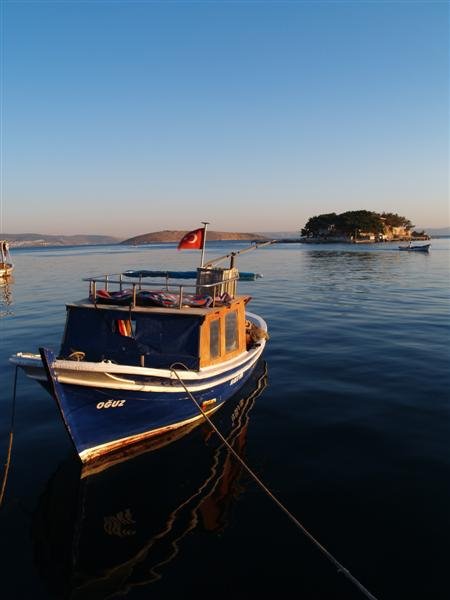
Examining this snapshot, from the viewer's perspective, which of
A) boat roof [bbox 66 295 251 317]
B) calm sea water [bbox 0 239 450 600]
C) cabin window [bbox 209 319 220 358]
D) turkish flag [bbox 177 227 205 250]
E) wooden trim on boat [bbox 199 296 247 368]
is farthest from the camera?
turkish flag [bbox 177 227 205 250]

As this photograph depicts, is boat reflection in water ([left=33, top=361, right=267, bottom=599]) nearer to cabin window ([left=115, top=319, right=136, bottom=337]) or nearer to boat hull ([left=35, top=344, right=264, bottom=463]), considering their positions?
boat hull ([left=35, top=344, right=264, bottom=463])

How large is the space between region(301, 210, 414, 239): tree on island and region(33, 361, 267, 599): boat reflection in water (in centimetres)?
15816

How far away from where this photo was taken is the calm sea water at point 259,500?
6.72 metres

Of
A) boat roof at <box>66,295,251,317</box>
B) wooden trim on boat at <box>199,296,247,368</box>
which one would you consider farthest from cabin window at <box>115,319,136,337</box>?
wooden trim on boat at <box>199,296,247,368</box>

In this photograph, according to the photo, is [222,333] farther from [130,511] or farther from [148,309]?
[130,511]

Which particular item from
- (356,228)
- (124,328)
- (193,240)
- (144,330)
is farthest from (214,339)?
(356,228)

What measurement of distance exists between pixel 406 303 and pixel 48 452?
2823 centimetres

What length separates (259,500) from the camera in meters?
8.69

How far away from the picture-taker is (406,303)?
30.7 m

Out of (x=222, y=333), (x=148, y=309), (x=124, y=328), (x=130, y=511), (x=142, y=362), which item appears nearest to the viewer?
(x=130, y=511)

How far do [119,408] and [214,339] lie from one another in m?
3.86

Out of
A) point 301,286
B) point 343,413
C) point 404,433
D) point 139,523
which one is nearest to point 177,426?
point 139,523

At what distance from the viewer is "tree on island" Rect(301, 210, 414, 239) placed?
15589 centimetres

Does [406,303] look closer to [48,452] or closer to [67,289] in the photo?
[48,452]
